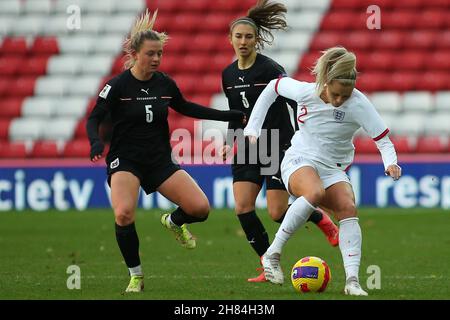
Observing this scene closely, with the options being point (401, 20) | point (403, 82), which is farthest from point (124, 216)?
point (401, 20)

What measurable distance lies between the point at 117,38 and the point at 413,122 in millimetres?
7243

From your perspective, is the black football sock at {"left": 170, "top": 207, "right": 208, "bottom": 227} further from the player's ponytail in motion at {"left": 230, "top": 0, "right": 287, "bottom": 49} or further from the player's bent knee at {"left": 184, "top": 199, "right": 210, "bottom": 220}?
the player's ponytail in motion at {"left": 230, "top": 0, "right": 287, "bottom": 49}

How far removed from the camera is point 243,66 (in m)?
9.33

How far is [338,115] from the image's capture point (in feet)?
25.6

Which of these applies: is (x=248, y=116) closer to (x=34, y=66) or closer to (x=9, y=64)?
(x=34, y=66)

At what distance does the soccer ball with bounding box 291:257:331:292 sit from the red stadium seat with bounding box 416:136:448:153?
11151mm

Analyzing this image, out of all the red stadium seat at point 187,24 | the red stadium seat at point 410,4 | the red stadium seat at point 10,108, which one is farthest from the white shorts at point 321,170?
the red stadium seat at point 187,24

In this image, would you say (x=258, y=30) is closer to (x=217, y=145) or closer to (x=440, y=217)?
(x=440, y=217)

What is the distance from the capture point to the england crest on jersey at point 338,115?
7.79 meters

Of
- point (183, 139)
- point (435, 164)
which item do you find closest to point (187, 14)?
point (183, 139)

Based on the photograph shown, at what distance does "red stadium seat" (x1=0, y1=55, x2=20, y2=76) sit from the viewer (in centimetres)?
2320

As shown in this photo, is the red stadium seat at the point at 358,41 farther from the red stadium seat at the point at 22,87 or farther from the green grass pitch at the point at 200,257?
the red stadium seat at the point at 22,87

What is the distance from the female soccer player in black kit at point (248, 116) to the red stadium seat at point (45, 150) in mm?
11253

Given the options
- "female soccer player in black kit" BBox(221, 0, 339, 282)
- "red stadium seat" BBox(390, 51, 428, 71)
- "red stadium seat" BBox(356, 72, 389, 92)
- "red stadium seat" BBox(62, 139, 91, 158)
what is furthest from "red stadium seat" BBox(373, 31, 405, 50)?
"female soccer player in black kit" BBox(221, 0, 339, 282)
